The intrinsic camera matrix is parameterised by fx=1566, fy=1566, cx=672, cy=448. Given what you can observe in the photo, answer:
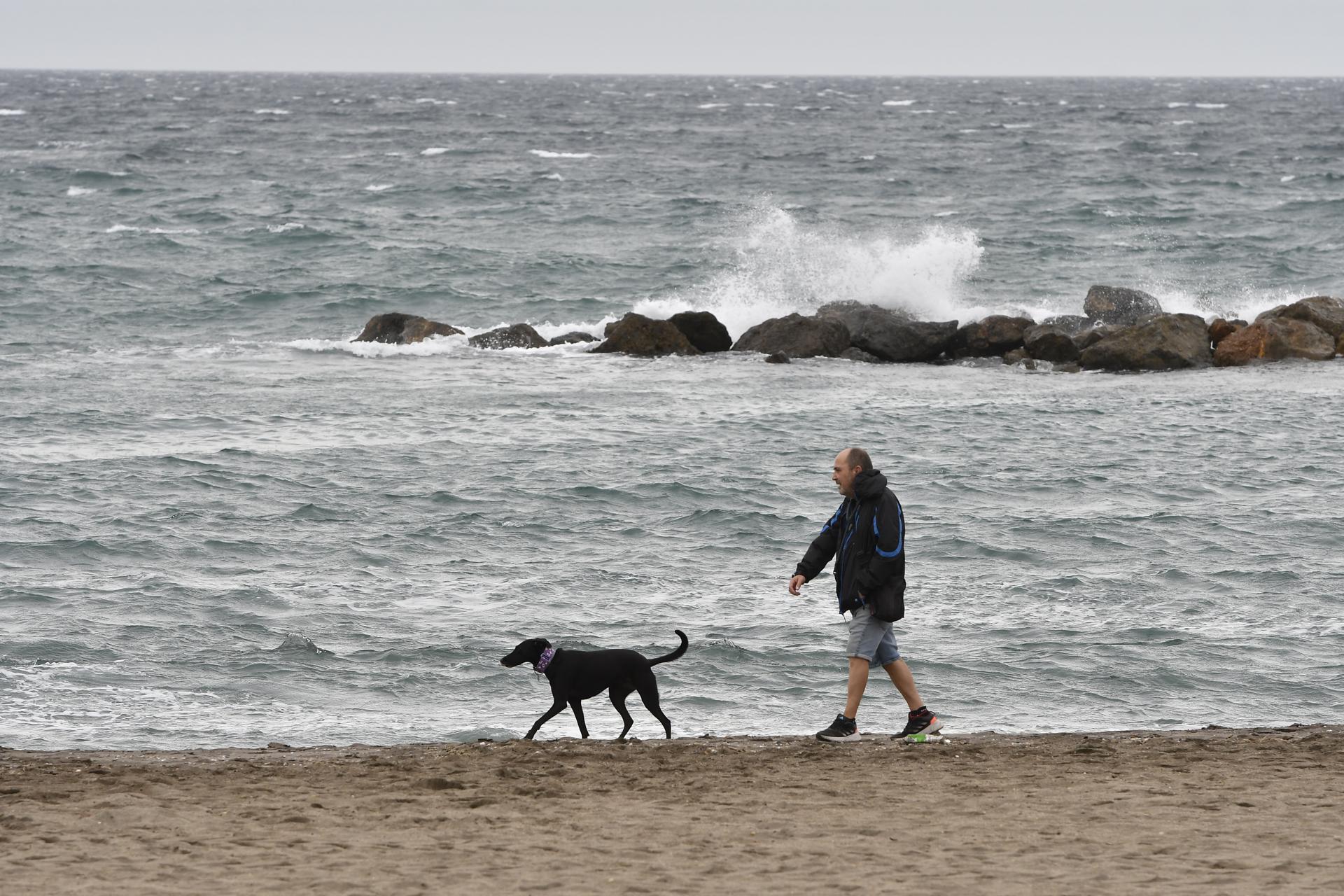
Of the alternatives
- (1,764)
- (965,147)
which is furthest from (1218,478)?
(965,147)

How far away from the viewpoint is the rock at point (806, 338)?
25.7 m

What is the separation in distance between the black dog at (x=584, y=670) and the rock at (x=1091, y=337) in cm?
1727

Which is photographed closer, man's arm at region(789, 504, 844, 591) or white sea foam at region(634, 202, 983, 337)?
man's arm at region(789, 504, 844, 591)

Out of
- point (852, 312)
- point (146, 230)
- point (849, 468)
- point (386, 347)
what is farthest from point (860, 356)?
point (146, 230)

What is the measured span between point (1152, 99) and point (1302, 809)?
14167cm

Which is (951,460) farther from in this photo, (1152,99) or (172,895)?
(1152,99)

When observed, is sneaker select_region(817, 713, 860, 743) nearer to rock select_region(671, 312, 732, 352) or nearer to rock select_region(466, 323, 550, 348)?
rock select_region(671, 312, 732, 352)

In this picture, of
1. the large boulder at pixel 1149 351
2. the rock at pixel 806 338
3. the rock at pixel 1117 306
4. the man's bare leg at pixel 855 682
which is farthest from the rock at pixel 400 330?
the man's bare leg at pixel 855 682

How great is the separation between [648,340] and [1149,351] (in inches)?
316

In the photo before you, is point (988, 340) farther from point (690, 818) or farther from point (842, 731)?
point (690, 818)

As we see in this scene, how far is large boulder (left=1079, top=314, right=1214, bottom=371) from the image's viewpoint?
2442 centimetres

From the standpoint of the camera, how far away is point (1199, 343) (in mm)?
24938

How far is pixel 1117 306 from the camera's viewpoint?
27.5 metres

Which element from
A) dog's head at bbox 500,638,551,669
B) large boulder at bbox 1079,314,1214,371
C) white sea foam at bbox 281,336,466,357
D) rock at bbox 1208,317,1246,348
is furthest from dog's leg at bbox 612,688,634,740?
rock at bbox 1208,317,1246,348
